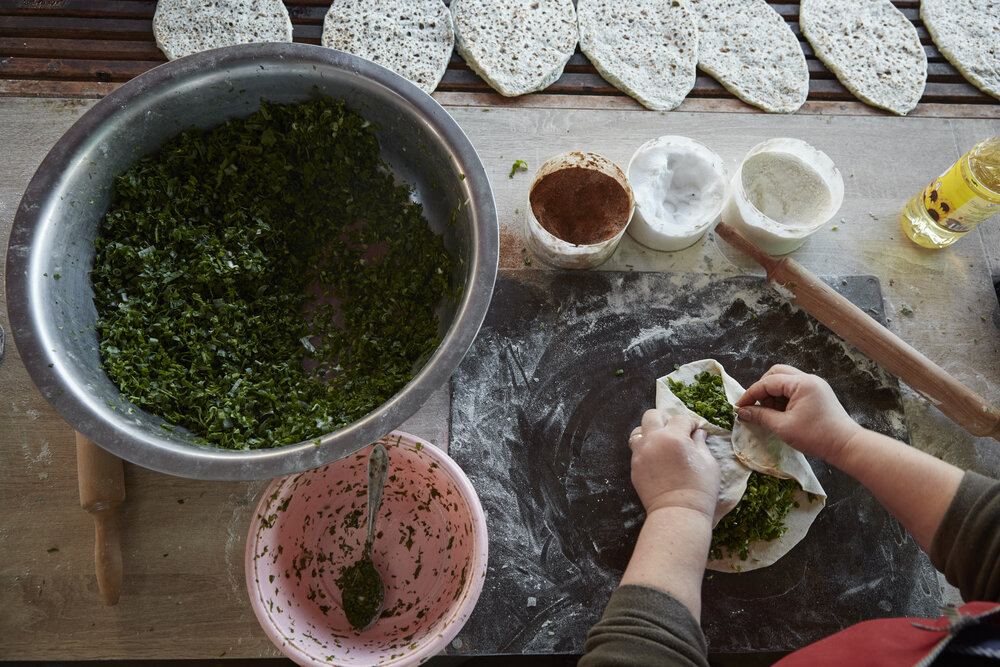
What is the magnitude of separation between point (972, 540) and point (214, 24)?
7.20ft

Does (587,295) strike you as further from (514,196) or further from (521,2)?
(521,2)

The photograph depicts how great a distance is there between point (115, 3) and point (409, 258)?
1281 mm

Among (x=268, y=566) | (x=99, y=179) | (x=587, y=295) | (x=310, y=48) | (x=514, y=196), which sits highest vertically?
(x=310, y=48)

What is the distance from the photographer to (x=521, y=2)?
6.04 ft

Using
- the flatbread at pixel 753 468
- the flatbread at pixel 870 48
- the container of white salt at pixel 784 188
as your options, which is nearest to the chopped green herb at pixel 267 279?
the flatbread at pixel 753 468

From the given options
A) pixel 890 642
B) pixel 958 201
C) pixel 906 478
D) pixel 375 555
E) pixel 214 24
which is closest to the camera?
pixel 890 642

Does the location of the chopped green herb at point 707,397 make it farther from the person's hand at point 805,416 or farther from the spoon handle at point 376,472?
the spoon handle at point 376,472

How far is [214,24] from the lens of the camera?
178 cm

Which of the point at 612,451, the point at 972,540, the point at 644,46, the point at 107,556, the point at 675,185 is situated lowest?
the point at 107,556

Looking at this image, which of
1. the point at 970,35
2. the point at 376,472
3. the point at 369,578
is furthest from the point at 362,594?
the point at 970,35

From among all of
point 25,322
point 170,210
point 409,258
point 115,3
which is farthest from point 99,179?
point 115,3

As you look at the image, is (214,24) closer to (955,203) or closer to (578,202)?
(578,202)

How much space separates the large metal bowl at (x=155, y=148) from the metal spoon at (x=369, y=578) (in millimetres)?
203

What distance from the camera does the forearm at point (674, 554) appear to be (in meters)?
1.18
